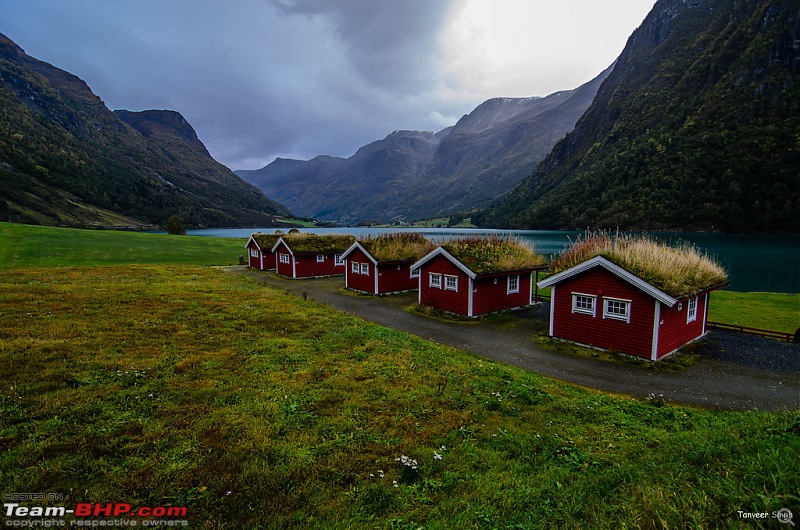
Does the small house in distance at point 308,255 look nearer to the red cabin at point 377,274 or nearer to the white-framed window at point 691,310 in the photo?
the red cabin at point 377,274

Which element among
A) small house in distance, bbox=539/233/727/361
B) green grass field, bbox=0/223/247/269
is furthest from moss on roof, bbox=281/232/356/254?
small house in distance, bbox=539/233/727/361

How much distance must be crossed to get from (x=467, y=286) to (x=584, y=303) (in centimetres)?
789

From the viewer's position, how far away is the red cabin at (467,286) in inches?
998

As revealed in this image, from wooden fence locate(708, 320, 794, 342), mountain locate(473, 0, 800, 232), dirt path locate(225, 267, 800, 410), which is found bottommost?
dirt path locate(225, 267, 800, 410)

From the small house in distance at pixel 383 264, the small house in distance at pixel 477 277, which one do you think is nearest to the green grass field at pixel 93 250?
the small house in distance at pixel 383 264

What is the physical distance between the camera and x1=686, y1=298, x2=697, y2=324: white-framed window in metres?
19.5

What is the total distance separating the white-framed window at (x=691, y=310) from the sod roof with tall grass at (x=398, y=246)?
19951mm

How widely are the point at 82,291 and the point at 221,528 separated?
2019cm

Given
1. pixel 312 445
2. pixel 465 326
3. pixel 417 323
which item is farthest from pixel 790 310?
pixel 312 445

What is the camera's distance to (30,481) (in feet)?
15.6

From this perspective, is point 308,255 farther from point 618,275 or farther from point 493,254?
point 618,275

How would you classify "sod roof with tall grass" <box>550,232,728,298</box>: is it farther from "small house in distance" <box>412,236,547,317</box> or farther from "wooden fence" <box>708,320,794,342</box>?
"small house in distance" <box>412,236,547,317</box>

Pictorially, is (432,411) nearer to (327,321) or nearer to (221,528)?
(221,528)

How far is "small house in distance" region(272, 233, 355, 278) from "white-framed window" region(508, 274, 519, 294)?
21165 mm
